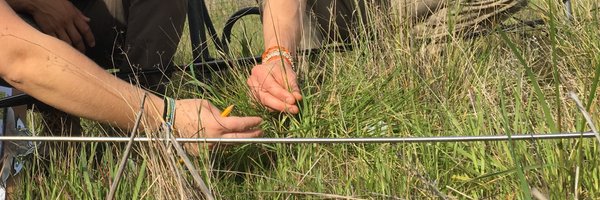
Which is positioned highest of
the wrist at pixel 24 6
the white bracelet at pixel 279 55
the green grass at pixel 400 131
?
the wrist at pixel 24 6

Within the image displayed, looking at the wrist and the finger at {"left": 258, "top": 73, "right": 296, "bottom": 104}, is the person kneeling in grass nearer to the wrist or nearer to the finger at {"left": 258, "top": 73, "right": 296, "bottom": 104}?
the finger at {"left": 258, "top": 73, "right": 296, "bottom": 104}

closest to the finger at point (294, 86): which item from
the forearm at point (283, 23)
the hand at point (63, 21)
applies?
the forearm at point (283, 23)

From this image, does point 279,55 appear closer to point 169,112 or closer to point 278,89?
point 278,89

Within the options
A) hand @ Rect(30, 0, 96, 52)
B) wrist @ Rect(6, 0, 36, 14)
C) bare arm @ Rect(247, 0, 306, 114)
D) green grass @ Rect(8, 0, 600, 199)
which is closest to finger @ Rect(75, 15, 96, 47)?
hand @ Rect(30, 0, 96, 52)

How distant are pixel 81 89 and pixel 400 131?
0.76m

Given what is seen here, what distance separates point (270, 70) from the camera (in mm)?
2205

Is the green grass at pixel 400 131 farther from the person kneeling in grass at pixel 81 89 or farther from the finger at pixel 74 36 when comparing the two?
the finger at pixel 74 36

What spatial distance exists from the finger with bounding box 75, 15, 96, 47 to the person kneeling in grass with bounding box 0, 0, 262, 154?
691 millimetres

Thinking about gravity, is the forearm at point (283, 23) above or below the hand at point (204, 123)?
above

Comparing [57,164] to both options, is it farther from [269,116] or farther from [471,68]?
[471,68]

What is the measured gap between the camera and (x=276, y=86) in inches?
85.0

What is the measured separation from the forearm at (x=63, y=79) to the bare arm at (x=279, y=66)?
355mm

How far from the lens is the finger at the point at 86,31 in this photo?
252 centimetres

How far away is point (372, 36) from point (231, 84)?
436 millimetres
